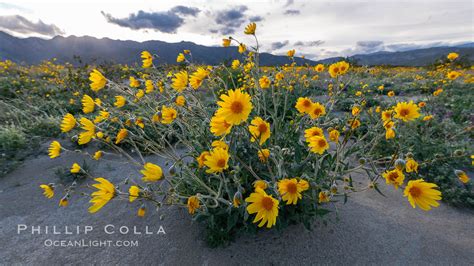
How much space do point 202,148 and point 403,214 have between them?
78.2 inches

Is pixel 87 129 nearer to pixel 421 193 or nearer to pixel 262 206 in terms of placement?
pixel 262 206

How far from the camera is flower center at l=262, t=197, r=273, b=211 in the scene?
1.29 meters

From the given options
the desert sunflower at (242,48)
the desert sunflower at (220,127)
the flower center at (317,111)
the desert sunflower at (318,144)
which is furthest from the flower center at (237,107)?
the desert sunflower at (242,48)

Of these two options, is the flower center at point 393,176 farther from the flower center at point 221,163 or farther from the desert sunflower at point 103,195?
the desert sunflower at point 103,195

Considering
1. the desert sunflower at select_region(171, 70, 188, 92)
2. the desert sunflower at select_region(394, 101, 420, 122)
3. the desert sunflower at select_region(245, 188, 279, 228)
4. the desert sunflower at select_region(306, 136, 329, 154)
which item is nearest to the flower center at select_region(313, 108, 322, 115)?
the desert sunflower at select_region(306, 136, 329, 154)

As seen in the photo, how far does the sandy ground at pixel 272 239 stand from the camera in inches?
66.9

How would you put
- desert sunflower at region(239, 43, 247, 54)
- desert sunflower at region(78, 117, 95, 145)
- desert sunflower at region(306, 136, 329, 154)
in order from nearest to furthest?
desert sunflower at region(306, 136, 329, 154), desert sunflower at region(78, 117, 95, 145), desert sunflower at region(239, 43, 247, 54)

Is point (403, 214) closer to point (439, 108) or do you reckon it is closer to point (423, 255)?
point (423, 255)

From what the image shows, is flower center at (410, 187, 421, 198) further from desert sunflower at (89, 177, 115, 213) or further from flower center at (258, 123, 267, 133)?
desert sunflower at (89, 177, 115, 213)

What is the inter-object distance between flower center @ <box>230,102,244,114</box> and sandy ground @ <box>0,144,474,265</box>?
3.78 feet

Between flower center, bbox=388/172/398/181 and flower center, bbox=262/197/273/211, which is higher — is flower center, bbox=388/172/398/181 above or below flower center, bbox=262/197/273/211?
above

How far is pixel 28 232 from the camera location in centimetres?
206

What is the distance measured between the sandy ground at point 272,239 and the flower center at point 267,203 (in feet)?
2.05

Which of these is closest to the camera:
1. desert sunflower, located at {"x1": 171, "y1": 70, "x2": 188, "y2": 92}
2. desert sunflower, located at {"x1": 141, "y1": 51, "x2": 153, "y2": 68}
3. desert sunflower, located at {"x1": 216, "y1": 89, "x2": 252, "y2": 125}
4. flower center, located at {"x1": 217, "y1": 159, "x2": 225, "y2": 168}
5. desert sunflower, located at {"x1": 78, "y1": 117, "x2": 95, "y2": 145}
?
desert sunflower, located at {"x1": 216, "y1": 89, "x2": 252, "y2": 125}
